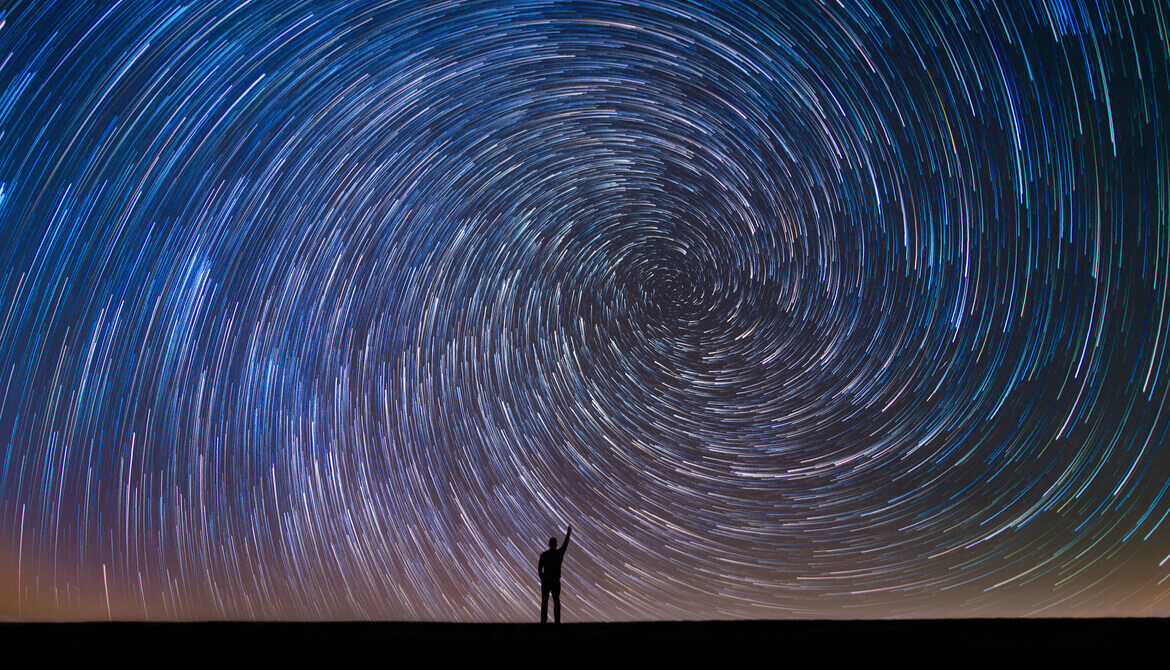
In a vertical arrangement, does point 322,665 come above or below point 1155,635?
above

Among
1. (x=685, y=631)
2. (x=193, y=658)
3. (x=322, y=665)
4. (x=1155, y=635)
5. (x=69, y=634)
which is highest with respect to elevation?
(x=69, y=634)

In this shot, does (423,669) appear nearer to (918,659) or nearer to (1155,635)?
(918,659)

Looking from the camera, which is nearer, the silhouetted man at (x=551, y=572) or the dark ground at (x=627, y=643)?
the dark ground at (x=627, y=643)

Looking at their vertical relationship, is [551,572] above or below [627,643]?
above

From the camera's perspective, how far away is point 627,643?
5332mm

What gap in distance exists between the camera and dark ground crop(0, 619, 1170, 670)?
4.52 meters

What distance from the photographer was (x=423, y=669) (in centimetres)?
429

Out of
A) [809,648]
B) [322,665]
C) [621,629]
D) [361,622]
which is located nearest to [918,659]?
[809,648]

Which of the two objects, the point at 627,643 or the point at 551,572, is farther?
the point at 551,572

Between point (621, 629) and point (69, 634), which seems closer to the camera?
point (69, 634)

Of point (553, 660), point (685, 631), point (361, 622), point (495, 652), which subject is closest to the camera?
point (553, 660)

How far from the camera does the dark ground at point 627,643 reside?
14.8 ft

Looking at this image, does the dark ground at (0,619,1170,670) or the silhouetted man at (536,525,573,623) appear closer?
the dark ground at (0,619,1170,670)

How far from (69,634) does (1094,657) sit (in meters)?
7.47
